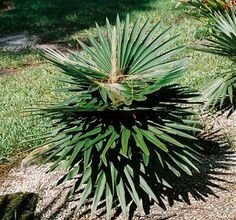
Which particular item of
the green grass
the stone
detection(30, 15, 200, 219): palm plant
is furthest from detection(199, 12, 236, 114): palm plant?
the stone

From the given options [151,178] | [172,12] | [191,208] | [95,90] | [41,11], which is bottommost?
[191,208]

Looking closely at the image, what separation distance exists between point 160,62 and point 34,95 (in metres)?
4.43

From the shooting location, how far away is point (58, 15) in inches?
675

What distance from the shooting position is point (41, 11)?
18.2m

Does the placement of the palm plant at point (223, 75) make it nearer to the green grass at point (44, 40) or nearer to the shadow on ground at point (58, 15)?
the green grass at point (44, 40)

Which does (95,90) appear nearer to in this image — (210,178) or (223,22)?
(210,178)

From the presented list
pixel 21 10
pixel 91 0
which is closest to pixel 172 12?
pixel 91 0

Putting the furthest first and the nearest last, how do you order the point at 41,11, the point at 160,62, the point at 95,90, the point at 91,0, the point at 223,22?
the point at 91,0 < the point at 41,11 < the point at 223,22 < the point at 160,62 < the point at 95,90

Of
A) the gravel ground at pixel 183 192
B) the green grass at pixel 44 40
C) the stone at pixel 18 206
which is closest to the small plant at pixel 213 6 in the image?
the green grass at pixel 44 40

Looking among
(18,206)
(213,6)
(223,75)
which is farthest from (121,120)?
(213,6)

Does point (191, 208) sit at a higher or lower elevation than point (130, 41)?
lower

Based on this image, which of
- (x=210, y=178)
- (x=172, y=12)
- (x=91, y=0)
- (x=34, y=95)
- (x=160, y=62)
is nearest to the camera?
(x=160, y=62)

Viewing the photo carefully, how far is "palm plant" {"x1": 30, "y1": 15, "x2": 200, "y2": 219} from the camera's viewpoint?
11.3 ft

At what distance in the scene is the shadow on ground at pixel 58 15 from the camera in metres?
Answer: 15.4
